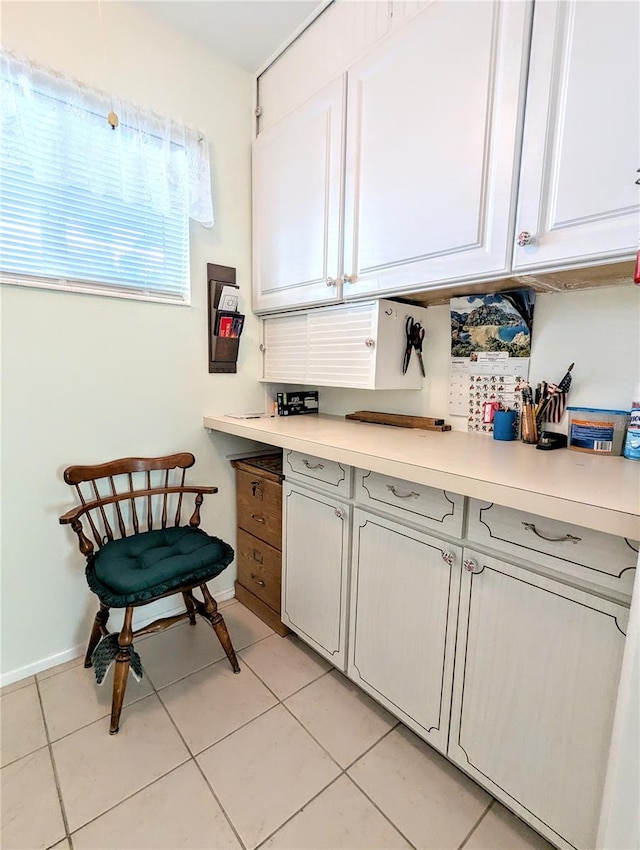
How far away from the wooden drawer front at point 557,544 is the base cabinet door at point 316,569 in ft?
1.70

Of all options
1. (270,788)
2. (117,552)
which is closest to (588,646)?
(270,788)

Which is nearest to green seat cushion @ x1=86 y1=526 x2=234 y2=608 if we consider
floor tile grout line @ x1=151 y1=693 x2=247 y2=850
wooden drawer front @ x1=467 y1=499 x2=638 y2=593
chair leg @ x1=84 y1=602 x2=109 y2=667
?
chair leg @ x1=84 y1=602 x2=109 y2=667

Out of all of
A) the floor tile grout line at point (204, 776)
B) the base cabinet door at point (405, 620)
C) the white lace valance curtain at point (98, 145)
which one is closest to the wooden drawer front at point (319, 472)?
the base cabinet door at point (405, 620)

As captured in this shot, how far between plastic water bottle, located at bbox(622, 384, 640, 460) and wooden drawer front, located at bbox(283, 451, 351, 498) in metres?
0.83

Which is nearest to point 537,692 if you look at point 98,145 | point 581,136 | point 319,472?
point 319,472

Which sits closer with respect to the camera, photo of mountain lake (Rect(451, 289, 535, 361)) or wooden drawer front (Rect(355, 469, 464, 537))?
wooden drawer front (Rect(355, 469, 464, 537))

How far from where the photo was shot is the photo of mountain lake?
4.55ft

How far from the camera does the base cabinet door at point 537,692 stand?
0.87m

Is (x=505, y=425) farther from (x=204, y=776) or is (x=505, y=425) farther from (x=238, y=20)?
(x=238, y=20)

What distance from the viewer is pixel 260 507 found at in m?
1.92

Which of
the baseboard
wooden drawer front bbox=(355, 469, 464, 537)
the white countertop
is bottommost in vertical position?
the baseboard

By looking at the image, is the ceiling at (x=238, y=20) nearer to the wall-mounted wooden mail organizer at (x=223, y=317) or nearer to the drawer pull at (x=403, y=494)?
the wall-mounted wooden mail organizer at (x=223, y=317)

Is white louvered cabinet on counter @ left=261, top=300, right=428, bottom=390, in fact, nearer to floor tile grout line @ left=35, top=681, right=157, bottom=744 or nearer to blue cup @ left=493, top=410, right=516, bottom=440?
blue cup @ left=493, top=410, right=516, bottom=440

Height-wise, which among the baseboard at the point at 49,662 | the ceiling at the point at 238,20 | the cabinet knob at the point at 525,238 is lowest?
the baseboard at the point at 49,662
